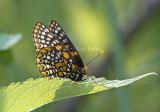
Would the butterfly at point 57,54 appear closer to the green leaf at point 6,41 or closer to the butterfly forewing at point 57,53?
the butterfly forewing at point 57,53

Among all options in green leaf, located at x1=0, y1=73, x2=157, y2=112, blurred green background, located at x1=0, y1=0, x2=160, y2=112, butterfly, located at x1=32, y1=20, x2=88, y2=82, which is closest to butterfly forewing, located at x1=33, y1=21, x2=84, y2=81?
butterfly, located at x1=32, y1=20, x2=88, y2=82

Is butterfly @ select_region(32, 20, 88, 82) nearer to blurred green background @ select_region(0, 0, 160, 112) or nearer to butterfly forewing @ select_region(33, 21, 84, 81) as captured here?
butterfly forewing @ select_region(33, 21, 84, 81)

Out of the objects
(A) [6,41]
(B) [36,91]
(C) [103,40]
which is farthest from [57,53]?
(C) [103,40]

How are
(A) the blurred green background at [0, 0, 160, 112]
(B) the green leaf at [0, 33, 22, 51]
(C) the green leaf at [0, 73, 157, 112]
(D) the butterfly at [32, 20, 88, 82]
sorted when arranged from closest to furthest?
(C) the green leaf at [0, 73, 157, 112], (D) the butterfly at [32, 20, 88, 82], (B) the green leaf at [0, 33, 22, 51], (A) the blurred green background at [0, 0, 160, 112]

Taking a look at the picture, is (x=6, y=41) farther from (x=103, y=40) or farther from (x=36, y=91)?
(x=103, y=40)

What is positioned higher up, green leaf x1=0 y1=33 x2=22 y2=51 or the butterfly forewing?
green leaf x1=0 y1=33 x2=22 y2=51

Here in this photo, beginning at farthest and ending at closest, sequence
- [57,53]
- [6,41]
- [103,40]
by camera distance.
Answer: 1. [103,40]
2. [6,41]
3. [57,53]
